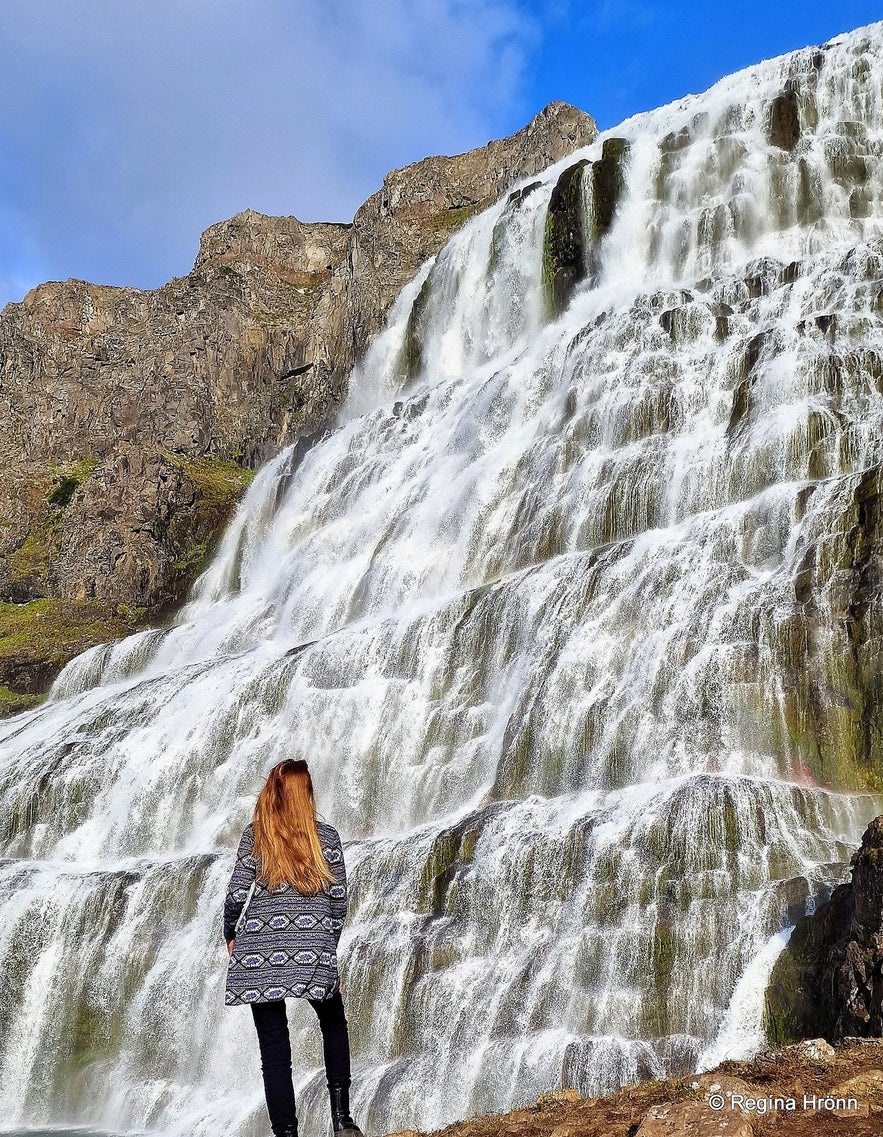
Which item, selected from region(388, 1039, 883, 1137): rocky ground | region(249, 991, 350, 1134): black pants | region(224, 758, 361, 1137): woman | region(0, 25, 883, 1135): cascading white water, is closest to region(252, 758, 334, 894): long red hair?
region(224, 758, 361, 1137): woman

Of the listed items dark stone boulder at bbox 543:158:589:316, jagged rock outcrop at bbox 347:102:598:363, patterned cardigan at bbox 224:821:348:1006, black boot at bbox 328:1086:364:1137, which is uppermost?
jagged rock outcrop at bbox 347:102:598:363

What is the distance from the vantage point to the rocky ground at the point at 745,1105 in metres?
6.42

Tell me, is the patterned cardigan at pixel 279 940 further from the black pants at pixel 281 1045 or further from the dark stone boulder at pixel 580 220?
the dark stone boulder at pixel 580 220

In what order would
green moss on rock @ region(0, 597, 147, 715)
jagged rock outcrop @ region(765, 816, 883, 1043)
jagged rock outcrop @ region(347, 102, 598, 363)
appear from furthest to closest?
jagged rock outcrop @ region(347, 102, 598, 363) < green moss on rock @ region(0, 597, 147, 715) < jagged rock outcrop @ region(765, 816, 883, 1043)

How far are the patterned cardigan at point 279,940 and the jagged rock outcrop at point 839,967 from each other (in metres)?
6.04

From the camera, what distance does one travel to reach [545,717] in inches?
842

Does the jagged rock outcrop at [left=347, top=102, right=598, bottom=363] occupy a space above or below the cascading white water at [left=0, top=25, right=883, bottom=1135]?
above

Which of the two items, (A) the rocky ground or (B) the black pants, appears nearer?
(A) the rocky ground

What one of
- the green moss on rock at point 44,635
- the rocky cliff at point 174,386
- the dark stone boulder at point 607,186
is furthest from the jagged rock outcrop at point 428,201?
the green moss on rock at point 44,635

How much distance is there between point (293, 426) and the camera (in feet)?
205

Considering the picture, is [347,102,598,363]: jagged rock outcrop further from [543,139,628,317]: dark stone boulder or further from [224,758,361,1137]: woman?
[224,758,361,1137]: woman

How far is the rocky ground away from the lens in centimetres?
642

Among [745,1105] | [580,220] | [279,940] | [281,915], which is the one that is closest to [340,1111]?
[279,940]

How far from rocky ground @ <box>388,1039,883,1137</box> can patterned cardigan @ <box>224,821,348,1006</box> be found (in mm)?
2085
